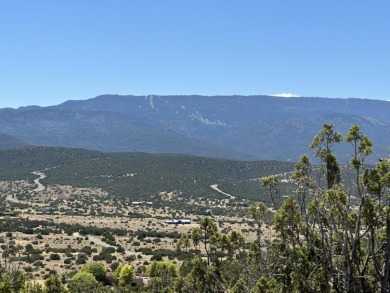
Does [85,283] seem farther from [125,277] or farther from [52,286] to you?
[52,286]

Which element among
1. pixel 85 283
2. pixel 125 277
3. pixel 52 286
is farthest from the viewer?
pixel 125 277

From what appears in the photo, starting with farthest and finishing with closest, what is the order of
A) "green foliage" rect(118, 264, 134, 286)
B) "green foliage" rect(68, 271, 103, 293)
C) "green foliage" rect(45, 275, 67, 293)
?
"green foliage" rect(118, 264, 134, 286) → "green foliage" rect(68, 271, 103, 293) → "green foliage" rect(45, 275, 67, 293)

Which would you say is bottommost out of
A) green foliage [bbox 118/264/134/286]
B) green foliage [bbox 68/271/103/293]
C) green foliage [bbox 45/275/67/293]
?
green foliage [bbox 118/264/134/286]

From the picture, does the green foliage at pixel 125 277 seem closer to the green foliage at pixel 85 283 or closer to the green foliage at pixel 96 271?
the green foliage at pixel 96 271

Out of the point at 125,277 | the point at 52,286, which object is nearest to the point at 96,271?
the point at 125,277

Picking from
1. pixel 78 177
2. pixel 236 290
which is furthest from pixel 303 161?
pixel 78 177

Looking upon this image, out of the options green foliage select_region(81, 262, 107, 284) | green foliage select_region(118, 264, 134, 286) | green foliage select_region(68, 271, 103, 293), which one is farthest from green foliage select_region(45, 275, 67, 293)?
green foliage select_region(81, 262, 107, 284)

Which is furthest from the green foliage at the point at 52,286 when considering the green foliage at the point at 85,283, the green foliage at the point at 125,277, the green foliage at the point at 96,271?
the green foliage at the point at 96,271

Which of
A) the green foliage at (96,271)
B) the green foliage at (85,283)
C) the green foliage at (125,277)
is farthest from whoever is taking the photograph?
the green foliage at (96,271)

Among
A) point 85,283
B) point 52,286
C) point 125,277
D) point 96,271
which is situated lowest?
point 125,277

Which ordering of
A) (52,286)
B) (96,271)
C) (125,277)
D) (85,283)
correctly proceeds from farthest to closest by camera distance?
(96,271)
(125,277)
(85,283)
(52,286)

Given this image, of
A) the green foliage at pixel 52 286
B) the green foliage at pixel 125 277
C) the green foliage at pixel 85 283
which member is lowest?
the green foliage at pixel 125 277

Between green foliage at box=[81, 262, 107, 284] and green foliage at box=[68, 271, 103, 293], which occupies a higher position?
green foliage at box=[68, 271, 103, 293]

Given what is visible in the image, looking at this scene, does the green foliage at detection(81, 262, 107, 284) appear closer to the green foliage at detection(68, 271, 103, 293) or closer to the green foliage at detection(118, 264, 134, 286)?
the green foliage at detection(118, 264, 134, 286)
